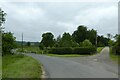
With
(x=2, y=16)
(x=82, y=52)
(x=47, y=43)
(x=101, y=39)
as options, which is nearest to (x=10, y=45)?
(x=2, y=16)

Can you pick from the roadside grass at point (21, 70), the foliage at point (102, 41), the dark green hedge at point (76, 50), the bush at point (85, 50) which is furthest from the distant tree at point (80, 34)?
the roadside grass at point (21, 70)

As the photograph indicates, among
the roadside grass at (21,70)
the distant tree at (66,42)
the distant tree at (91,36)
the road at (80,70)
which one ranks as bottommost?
the road at (80,70)

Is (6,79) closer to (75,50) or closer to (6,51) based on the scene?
(6,51)

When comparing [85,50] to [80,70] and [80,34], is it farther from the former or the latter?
[80,34]

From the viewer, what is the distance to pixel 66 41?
92.0m

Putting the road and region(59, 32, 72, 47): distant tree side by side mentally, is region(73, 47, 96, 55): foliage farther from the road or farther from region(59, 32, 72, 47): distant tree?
the road

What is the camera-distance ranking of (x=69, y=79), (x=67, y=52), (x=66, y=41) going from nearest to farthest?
(x=69, y=79)
(x=67, y=52)
(x=66, y=41)

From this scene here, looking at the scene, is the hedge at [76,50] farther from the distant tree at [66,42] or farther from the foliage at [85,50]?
the distant tree at [66,42]

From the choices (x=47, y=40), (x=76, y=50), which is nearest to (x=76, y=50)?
(x=76, y=50)

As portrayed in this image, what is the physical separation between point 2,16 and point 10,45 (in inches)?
455

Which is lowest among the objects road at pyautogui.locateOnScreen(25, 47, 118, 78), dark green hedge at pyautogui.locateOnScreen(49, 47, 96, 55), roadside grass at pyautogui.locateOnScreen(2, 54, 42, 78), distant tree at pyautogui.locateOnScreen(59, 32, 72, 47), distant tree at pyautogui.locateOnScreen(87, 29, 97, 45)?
road at pyautogui.locateOnScreen(25, 47, 118, 78)

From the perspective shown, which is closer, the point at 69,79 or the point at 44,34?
the point at 69,79

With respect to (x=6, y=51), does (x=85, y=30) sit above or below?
above

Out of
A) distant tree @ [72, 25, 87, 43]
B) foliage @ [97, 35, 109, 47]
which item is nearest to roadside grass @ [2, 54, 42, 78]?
distant tree @ [72, 25, 87, 43]
